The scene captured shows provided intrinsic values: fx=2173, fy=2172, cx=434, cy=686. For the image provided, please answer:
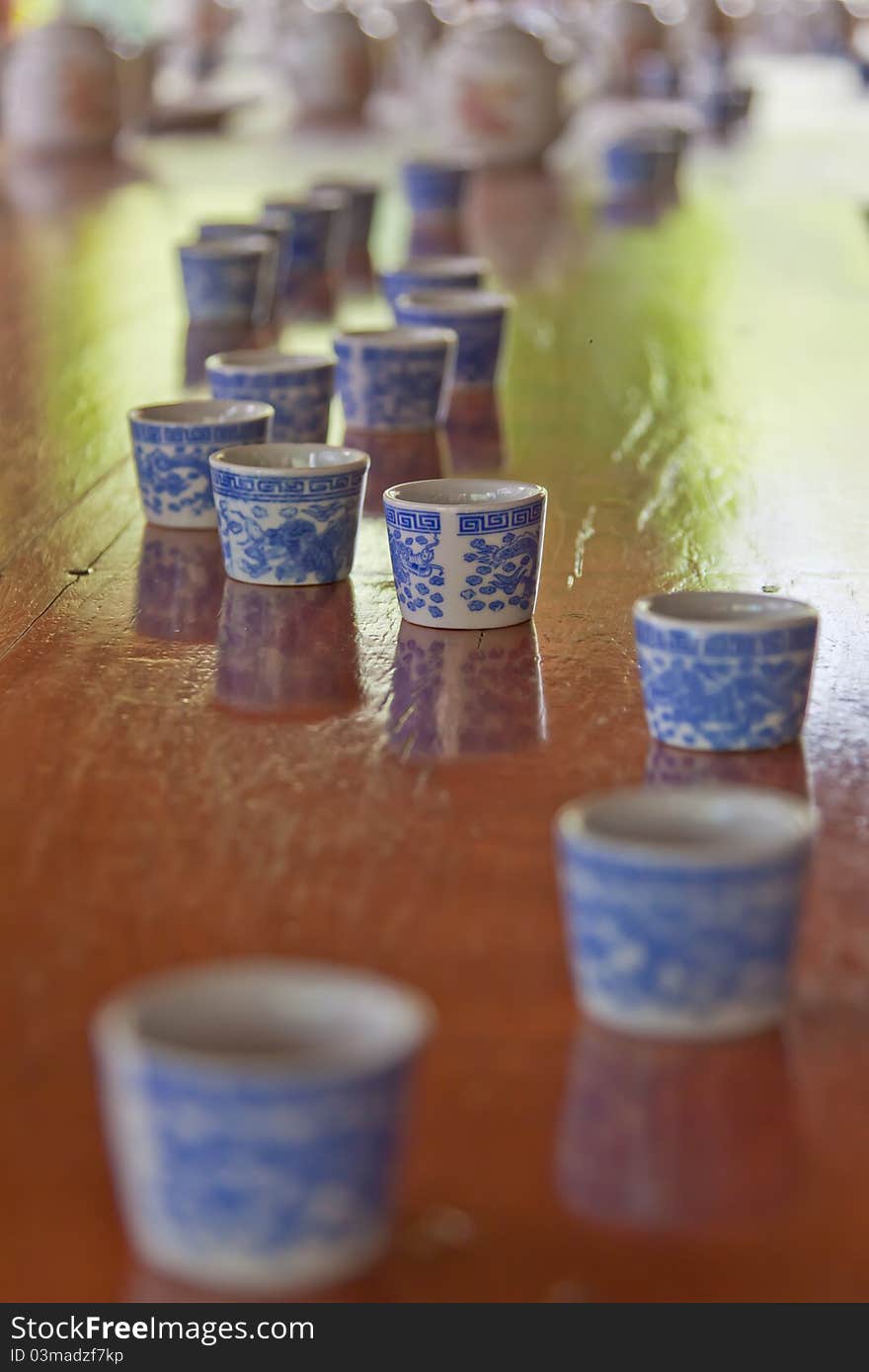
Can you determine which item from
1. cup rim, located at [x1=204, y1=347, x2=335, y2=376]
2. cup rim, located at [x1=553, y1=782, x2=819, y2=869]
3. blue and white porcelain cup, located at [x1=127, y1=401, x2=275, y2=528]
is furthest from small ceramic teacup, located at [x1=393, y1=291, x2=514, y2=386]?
cup rim, located at [x1=553, y1=782, x2=819, y2=869]

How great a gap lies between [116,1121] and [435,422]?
1.59 m

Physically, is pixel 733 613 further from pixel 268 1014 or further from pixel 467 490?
pixel 268 1014

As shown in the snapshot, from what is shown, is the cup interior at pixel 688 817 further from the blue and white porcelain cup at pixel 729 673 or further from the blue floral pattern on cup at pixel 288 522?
the blue floral pattern on cup at pixel 288 522

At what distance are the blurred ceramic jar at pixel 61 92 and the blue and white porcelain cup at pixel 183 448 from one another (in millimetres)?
3663

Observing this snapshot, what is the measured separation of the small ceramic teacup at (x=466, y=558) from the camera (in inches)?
56.7

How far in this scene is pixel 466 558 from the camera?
1.46m

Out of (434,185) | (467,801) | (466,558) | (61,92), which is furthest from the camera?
(61,92)

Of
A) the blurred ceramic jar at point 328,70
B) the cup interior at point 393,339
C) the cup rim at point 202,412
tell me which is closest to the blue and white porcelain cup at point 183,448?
the cup rim at point 202,412

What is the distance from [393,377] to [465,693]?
0.92 metres

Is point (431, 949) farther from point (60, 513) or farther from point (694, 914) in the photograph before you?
point (60, 513)

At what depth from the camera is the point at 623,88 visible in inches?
287

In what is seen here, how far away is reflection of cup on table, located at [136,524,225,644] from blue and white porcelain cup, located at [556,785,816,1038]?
2.05ft

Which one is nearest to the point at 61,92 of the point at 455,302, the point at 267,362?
the point at 455,302
